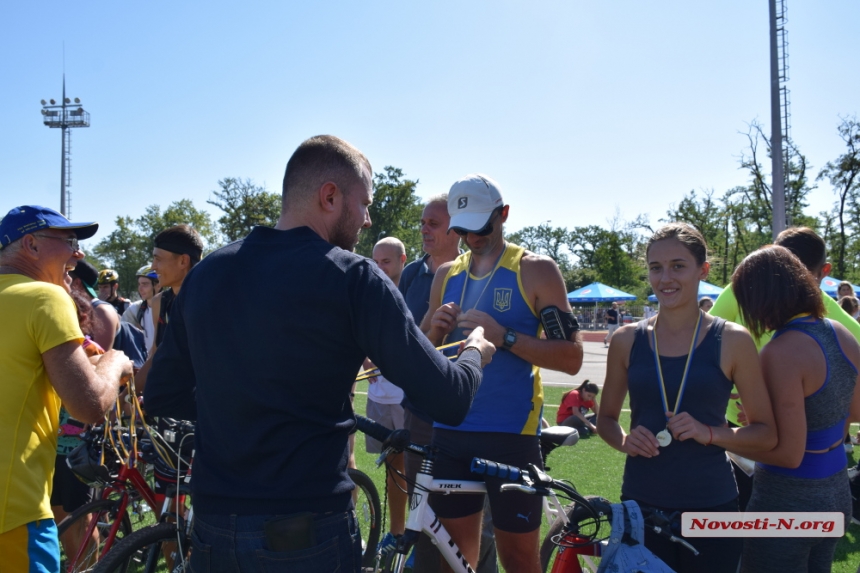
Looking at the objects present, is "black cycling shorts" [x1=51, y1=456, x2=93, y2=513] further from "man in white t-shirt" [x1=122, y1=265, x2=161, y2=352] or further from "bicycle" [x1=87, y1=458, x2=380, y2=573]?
"man in white t-shirt" [x1=122, y1=265, x2=161, y2=352]

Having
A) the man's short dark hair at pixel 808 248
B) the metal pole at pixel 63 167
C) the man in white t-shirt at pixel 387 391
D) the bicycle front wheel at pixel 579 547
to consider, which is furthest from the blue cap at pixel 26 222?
the metal pole at pixel 63 167

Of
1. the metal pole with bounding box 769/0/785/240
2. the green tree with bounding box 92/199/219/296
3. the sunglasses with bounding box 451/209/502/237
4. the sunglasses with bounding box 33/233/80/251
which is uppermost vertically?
the metal pole with bounding box 769/0/785/240

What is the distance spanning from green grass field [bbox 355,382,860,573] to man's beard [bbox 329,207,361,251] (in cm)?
409

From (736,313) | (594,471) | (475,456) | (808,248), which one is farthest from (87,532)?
(594,471)

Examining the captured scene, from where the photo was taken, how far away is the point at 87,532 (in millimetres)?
3791

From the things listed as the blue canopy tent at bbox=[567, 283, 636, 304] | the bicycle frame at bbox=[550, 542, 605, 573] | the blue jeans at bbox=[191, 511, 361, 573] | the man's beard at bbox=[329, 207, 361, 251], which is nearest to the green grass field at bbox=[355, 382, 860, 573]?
the bicycle frame at bbox=[550, 542, 605, 573]

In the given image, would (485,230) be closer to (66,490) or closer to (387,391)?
(387,391)

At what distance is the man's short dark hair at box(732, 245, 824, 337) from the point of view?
2.80 meters

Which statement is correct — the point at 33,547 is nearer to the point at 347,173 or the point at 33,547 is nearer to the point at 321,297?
the point at 321,297

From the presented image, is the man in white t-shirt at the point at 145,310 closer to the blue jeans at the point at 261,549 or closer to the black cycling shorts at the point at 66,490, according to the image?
the black cycling shorts at the point at 66,490

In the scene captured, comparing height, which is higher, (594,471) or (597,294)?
A: (594,471)

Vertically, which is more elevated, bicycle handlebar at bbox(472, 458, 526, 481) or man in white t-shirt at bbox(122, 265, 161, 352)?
bicycle handlebar at bbox(472, 458, 526, 481)

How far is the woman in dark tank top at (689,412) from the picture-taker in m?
2.63

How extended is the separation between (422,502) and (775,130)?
1711 centimetres
